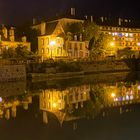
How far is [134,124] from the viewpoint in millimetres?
14867

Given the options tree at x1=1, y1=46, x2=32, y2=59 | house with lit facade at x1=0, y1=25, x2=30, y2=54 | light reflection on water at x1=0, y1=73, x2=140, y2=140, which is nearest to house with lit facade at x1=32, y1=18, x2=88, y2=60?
house with lit facade at x1=0, y1=25, x2=30, y2=54

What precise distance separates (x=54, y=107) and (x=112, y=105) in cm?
337

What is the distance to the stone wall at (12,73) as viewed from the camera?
4119cm

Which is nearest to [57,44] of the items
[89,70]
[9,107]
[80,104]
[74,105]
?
[89,70]

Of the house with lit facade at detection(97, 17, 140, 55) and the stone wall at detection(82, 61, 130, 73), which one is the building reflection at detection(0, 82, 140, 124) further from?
the house with lit facade at detection(97, 17, 140, 55)

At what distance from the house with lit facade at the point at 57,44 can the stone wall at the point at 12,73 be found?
1671cm

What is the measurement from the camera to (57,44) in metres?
61.8

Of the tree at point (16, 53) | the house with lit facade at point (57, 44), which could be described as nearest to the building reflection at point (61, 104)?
the tree at point (16, 53)

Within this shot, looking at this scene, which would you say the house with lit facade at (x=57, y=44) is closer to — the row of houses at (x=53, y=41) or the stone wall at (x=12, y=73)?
the row of houses at (x=53, y=41)

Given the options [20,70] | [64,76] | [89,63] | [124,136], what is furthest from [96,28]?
[124,136]

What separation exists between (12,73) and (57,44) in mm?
20542

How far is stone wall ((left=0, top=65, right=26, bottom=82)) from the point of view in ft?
135

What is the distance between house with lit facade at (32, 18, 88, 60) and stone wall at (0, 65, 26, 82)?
1671 cm

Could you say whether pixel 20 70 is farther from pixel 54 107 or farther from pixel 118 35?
pixel 118 35
